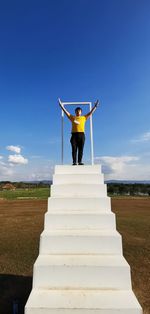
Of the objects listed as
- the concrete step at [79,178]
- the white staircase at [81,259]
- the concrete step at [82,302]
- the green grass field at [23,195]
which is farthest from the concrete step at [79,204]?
the green grass field at [23,195]

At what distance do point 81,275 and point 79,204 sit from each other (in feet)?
3.97

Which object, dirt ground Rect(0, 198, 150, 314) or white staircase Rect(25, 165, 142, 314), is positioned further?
dirt ground Rect(0, 198, 150, 314)

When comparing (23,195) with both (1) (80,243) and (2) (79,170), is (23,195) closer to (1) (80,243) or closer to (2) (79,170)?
(2) (79,170)

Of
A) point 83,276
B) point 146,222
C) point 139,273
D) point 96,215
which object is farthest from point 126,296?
point 146,222

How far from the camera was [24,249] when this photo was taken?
10.9 meters

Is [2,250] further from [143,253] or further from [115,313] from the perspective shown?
[115,313]

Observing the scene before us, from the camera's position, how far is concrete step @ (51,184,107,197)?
475 cm

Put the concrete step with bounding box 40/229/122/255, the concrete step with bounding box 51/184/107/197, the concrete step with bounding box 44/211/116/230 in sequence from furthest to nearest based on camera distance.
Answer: the concrete step with bounding box 51/184/107/197
the concrete step with bounding box 44/211/116/230
the concrete step with bounding box 40/229/122/255

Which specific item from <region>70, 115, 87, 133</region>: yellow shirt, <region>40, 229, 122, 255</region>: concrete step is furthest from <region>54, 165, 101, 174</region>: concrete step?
<region>40, 229, 122, 255</region>: concrete step

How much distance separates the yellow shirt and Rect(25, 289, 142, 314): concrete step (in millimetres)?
3322

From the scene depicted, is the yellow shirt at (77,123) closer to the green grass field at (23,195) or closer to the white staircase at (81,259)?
the white staircase at (81,259)

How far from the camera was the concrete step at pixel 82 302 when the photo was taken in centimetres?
325

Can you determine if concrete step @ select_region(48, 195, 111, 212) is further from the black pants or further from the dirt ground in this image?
the dirt ground

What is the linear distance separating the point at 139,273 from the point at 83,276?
5.47 metres
